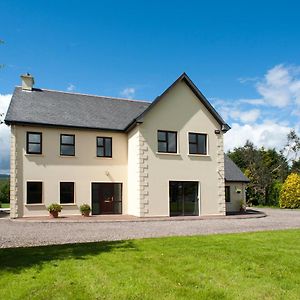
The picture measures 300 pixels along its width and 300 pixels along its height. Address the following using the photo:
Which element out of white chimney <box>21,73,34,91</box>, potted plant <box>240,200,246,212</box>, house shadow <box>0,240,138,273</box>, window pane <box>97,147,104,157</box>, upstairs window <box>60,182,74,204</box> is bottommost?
potted plant <box>240,200,246,212</box>

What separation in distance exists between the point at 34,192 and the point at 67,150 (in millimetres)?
3561

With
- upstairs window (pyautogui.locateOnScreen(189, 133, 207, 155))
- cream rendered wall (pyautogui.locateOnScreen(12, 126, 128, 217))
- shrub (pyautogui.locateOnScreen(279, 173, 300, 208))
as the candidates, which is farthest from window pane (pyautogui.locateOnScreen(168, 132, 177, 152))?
shrub (pyautogui.locateOnScreen(279, 173, 300, 208))

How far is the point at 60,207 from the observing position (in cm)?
2341

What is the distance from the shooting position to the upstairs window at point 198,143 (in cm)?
2629

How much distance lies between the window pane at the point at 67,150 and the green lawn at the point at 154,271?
13.9m

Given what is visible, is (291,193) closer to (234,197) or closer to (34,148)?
(234,197)

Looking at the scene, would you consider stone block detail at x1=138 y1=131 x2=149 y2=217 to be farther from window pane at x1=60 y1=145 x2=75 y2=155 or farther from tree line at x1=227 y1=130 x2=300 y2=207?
tree line at x1=227 y1=130 x2=300 y2=207

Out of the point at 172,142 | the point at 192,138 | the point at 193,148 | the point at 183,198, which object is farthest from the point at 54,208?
the point at 192,138

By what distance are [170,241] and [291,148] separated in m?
46.2

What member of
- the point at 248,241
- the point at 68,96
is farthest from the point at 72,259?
the point at 68,96

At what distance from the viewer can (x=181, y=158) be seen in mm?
25719

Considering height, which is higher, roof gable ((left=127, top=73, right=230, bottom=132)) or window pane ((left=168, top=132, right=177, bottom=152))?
roof gable ((left=127, top=73, right=230, bottom=132))

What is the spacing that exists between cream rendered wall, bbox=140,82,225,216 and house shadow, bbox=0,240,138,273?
12.1 metres

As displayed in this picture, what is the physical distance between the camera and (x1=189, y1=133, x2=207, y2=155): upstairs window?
86.3 ft
